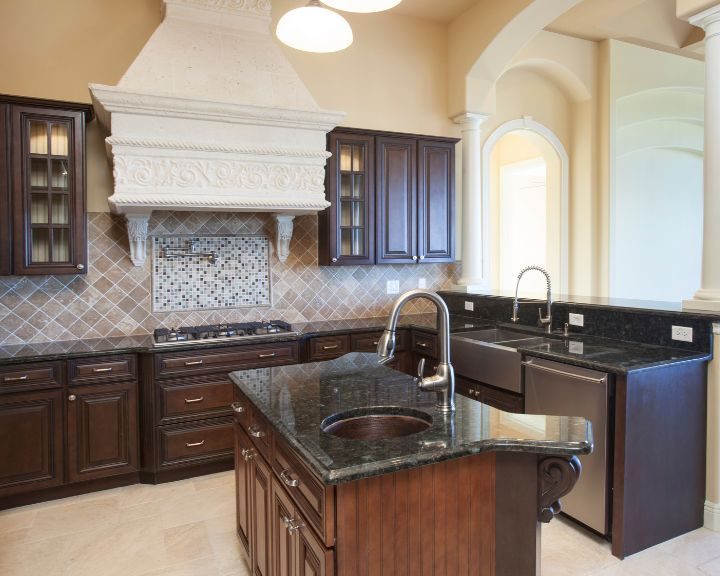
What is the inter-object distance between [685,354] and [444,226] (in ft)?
7.51

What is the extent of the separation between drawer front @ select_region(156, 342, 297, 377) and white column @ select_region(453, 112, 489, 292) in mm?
1997

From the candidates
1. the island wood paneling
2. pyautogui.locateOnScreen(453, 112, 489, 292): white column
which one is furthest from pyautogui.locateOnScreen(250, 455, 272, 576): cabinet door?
pyautogui.locateOnScreen(453, 112, 489, 292): white column

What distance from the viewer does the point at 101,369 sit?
337 cm

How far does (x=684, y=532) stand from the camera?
2.85 m

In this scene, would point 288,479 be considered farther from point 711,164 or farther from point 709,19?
point 709,19

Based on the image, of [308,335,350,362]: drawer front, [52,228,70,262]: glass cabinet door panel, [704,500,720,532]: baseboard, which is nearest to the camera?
[704,500,720,532]: baseboard

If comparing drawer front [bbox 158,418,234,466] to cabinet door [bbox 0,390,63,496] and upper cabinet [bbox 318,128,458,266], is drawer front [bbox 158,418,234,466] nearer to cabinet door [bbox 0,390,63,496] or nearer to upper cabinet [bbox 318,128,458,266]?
cabinet door [bbox 0,390,63,496]

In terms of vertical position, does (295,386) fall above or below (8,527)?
above

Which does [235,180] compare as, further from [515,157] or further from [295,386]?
[515,157]

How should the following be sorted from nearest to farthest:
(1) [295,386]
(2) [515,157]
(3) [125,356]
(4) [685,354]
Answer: (1) [295,386], (4) [685,354], (3) [125,356], (2) [515,157]

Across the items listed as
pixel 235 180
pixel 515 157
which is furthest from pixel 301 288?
pixel 515 157

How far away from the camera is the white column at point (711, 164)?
3.02 metres

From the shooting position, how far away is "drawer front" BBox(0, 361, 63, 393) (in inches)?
124

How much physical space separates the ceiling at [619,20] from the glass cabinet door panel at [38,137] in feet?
9.95
